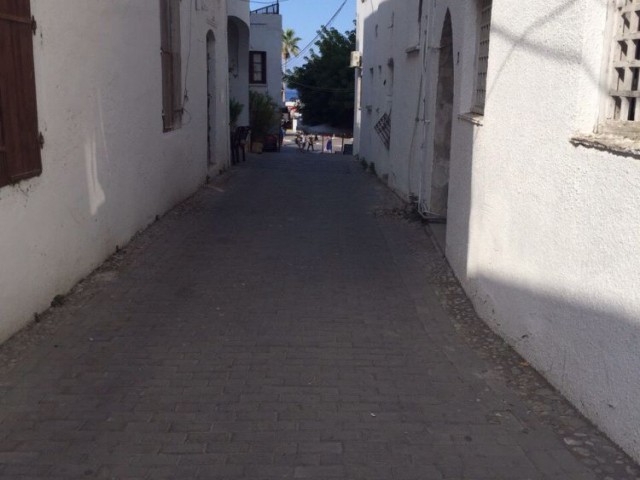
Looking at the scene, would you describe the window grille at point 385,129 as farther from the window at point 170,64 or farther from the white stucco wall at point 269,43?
the white stucco wall at point 269,43

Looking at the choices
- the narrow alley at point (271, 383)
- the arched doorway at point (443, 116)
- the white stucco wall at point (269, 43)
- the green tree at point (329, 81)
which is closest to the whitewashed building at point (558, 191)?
the narrow alley at point (271, 383)

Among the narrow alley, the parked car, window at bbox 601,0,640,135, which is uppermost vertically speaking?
window at bbox 601,0,640,135

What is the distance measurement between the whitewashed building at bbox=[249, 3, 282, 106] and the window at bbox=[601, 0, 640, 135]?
28.9 m

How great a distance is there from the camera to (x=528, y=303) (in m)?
4.98

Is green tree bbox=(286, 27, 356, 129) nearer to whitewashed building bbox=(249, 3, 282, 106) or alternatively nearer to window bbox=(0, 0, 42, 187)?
whitewashed building bbox=(249, 3, 282, 106)

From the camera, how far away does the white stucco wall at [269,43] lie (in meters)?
31.7

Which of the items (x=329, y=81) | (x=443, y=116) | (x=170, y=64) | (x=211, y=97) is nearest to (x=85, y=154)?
(x=170, y=64)

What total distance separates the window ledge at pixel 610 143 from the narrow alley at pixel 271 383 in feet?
5.19

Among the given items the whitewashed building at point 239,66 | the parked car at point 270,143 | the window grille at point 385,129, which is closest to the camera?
the window grille at point 385,129

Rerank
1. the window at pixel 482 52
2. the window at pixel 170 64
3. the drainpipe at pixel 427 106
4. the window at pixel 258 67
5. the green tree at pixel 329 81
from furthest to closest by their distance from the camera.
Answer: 1. the green tree at pixel 329 81
2. the window at pixel 258 67
3. the window at pixel 170 64
4. the drainpipe at pixel 427 106
5. the window at pixel 482 52

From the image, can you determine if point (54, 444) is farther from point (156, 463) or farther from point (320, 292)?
point (320, 292)

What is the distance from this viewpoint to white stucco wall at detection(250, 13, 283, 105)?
31688 mm

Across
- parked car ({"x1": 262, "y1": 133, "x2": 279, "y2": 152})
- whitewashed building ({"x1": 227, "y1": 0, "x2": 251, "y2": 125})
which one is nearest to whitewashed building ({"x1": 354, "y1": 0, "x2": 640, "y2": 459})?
whitewashed building ({"x1": 227, "y1": 0, "x2": 251, "y2": 125})

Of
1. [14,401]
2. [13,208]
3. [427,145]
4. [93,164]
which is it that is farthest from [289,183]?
[14,401]
